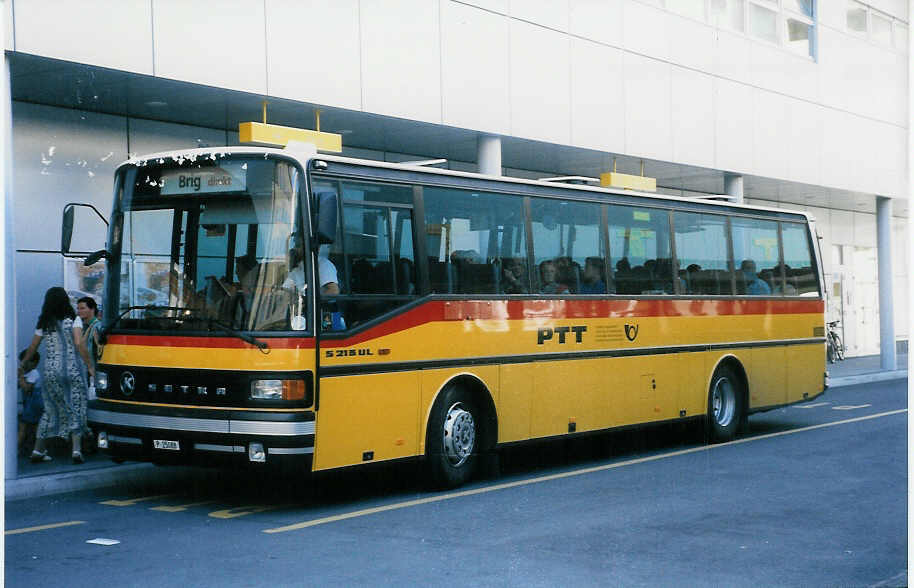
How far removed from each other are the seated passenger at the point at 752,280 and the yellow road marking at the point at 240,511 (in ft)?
26.0

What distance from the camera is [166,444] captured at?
9328 mm

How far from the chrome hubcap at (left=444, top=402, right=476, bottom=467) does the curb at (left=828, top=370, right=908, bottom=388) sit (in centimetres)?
1532

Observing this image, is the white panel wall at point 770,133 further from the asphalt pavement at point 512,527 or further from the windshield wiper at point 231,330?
the windshield wiper at point 231,330

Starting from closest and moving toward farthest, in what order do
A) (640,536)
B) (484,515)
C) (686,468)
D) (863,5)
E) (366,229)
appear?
(640,536) → (484,515) → (366,229) → (686,468) → (863,5)

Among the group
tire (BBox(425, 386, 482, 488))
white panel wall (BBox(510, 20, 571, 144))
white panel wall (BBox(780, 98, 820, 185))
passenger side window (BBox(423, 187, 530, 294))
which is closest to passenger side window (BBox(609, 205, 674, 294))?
passenger side window (BBox(423, 187, 530, 294))

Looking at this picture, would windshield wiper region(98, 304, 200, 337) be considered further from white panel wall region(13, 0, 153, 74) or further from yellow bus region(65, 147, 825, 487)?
white panel wall region(13, 0, 153, 74)

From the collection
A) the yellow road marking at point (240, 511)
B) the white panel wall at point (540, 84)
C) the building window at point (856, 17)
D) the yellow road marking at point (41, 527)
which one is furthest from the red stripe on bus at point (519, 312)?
the building window at point (856, 17)

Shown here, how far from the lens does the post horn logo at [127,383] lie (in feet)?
31.6

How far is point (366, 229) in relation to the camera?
32.9 feet

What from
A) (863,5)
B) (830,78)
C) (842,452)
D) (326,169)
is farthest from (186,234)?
(863,5)

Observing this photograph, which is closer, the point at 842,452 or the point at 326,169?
the point at 326,169

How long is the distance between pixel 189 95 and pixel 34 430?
4.24 m

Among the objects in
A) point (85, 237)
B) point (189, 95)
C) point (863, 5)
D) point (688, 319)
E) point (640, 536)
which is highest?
point (863, 5)

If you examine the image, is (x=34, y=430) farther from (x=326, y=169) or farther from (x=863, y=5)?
(x=863, y=5)
